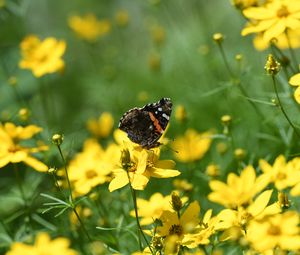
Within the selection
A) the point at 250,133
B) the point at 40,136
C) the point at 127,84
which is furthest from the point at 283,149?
the point at 127,84

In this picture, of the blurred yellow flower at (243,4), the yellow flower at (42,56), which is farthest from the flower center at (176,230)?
the yellow flower at (42,56)

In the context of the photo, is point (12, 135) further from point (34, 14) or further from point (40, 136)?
point (34, 14)

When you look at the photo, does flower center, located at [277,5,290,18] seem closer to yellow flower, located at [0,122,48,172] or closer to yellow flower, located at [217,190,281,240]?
yellow flower, located at [217,190,281,240]

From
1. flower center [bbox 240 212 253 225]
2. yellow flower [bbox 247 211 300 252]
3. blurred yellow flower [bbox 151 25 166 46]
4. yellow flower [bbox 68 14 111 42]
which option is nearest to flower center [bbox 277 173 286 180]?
flower center [bbox 240 212 253 225]

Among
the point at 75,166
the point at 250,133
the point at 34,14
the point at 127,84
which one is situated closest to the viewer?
the point at 75,166

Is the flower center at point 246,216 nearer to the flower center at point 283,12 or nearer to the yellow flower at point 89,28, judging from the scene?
the flower center at point 283,12
